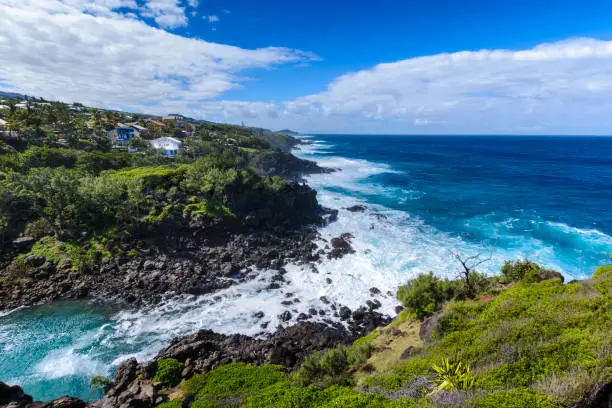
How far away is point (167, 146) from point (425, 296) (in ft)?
263

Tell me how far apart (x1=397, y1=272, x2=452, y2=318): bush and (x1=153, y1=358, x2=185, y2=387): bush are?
54.9 ft

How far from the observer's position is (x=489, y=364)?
11289mm

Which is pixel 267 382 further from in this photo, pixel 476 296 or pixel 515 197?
pixel 515 197

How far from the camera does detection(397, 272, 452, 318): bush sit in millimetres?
20562

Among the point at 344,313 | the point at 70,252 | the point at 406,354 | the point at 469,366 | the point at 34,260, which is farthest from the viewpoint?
the point at 70,252

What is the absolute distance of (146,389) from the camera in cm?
1620

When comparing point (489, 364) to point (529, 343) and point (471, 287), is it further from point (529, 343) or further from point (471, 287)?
point (471, 287)

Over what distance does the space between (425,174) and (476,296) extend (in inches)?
3431

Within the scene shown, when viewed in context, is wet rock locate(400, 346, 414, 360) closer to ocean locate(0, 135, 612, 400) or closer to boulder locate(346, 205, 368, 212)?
ocean locate(0, 135, 612, 400)

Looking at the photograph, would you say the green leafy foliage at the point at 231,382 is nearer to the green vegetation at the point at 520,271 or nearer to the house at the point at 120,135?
the green vegetation at the point at 520,271

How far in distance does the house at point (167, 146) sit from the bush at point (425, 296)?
73568 mm

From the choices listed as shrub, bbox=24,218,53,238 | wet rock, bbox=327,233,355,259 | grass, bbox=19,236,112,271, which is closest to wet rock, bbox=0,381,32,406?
grass, bbox=19,236,112,271

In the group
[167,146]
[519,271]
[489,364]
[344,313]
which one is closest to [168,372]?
[344,313]

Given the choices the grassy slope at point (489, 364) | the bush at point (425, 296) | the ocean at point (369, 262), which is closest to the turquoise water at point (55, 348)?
the ocean at point (369, 262)
